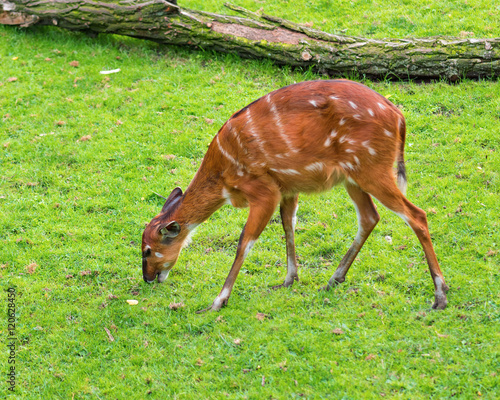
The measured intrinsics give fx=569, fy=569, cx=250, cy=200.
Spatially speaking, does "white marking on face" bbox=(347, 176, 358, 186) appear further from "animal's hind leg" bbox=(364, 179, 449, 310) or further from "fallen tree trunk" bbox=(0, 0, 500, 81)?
"fallen tree trunk" bbox=(0, 0, 500, 81)

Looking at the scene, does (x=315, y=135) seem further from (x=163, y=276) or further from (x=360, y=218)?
(x=163, y=276)

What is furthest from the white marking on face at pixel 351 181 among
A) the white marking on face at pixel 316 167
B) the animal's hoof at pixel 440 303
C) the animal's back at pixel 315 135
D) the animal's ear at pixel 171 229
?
the animal's ear at pixel 171 229

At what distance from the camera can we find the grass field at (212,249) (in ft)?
15.3

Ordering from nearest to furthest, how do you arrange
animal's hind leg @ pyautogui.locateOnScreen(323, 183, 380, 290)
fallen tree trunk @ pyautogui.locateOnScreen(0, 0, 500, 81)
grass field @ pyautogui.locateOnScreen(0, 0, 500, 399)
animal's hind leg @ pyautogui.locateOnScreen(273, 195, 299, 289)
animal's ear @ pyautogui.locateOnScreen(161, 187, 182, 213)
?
grass field @ pyautogui.locateOnScreen(0, 0, 500, 399) < animal's hind leg @ pyautogui.locateOnScreen(323, 183, 380, 290) < animal's hind leg @ pyautogui.locateOnScreen(273, 195, 299, 289) < animal's ear @ pyautogui.locateOnScreen(161, 187, 182, 213) < fallen tree trunk @ pyautogui.locateOnScreen(0, 0, 500, 81)

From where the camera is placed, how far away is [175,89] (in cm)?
951

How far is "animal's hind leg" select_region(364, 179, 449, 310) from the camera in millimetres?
4945

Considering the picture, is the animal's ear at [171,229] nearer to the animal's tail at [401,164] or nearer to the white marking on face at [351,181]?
the white marking on face at [351,181]

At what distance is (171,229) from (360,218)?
6.16 feet

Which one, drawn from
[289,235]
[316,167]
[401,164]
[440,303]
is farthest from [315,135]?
[440,303]

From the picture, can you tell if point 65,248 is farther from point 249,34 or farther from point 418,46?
point 418,46

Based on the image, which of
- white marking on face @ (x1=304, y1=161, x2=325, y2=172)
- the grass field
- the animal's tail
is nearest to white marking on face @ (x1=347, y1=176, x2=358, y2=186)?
white marking on face @ (x1=304, y1=161, x2=325, y2=172)

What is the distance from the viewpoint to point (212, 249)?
659 cm

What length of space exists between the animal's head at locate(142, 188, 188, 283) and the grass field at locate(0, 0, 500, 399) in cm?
23

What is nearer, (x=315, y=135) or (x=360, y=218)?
(x=315, y=135)
